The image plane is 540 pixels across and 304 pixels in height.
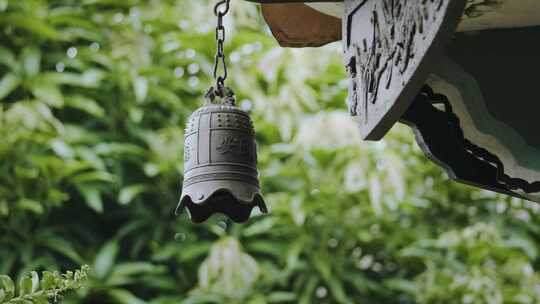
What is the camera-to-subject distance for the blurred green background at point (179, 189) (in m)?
3.72

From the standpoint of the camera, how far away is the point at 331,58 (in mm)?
4258

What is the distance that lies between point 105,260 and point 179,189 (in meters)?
0.46

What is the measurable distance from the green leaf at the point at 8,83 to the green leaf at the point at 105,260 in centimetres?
68

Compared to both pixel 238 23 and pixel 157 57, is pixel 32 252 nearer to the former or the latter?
pixel 157 57

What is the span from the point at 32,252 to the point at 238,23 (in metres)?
1.34

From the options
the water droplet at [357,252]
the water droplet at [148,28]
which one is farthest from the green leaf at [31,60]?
the water droplet at [357,252]

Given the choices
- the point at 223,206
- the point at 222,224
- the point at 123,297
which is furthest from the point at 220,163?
the point at 222,224

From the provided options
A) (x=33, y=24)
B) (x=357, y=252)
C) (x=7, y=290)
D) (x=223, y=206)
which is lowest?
(x=7, y=290)

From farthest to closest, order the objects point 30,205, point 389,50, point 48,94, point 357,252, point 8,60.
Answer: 1. point 357,252
2. point 8,60
3. point 48,94
4. point 30,205
5. point 389,50

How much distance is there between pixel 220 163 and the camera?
1977 mm

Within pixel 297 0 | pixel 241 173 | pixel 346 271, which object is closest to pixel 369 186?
pixel 346 271

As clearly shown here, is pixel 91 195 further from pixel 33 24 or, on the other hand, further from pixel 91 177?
pixel 33 24

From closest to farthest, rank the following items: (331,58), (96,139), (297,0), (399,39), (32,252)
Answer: (399,39) → (297,0) → (32,252) → (96,139) → (331,58)

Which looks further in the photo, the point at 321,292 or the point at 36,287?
the point at 321,292
